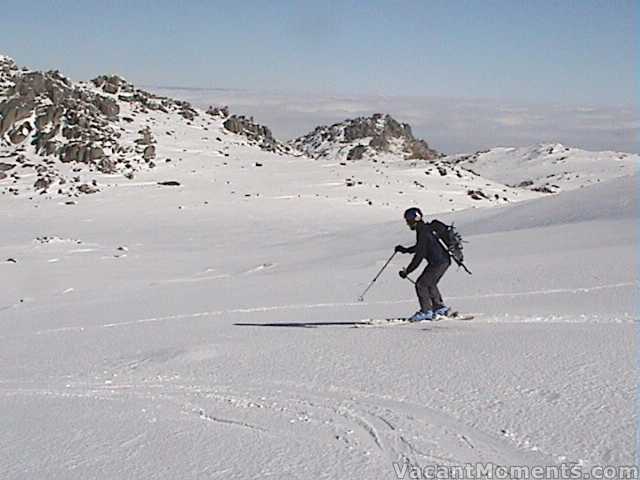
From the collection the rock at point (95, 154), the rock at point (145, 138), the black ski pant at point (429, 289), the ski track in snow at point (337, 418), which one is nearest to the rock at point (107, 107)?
the rock at point (145, 138)

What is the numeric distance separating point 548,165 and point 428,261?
135m

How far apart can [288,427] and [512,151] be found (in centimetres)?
15762

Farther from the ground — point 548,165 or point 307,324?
point 307,324

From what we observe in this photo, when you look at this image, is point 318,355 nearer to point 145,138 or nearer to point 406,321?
point 406,321

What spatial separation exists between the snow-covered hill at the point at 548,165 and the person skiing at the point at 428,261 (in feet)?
316

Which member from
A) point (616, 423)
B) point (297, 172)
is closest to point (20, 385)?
point (616, 423)

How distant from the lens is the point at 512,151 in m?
156

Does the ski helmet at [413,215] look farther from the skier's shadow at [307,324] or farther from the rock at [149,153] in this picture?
the rock at [149,153]

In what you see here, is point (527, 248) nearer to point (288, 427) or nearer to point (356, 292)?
point (356, 292)

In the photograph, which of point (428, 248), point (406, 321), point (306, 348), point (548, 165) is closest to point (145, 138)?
point (406, 321)

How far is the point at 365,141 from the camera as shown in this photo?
10831cm

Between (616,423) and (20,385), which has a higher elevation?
(616,423)

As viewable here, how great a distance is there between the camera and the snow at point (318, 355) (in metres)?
A: 5.43

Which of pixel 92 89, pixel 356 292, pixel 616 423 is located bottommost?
pixel 356 292
